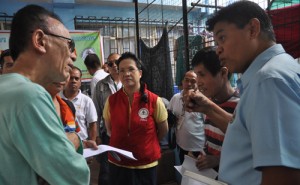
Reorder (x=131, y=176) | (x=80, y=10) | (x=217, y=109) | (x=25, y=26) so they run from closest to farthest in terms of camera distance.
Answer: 1. (x=25, y=26)
2. (x=217, y=109)
3. (x=131, y=176)
4. (x=80, y=10)

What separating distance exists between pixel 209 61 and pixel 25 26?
1069mm

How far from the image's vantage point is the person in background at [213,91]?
4.71ft

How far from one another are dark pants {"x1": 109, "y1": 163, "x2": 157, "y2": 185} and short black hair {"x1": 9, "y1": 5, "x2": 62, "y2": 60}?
1.36 m

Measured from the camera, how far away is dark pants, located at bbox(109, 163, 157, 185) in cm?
201

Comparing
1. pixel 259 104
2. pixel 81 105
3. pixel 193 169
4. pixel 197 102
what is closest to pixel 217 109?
pixel 197 102

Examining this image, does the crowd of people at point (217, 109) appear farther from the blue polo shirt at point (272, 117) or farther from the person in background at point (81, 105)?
the person in background at point (81, 105)

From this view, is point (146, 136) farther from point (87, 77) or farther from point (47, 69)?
point (87, 77)

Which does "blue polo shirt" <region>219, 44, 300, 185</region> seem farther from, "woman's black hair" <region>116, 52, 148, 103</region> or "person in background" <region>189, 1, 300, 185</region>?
"woman's black hair" <region>116, 52, 148, 103</region>

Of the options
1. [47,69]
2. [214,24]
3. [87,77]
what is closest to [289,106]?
[214,24]

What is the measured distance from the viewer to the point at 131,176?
2.01m

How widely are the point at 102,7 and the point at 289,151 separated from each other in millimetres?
7115

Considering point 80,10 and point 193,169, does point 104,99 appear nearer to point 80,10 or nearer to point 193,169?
point 193,169

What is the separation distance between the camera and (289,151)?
0.69 m

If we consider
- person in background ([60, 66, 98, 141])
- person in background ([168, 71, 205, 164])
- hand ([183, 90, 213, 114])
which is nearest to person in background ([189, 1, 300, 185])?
hand ([183, 90, 213, 114])
